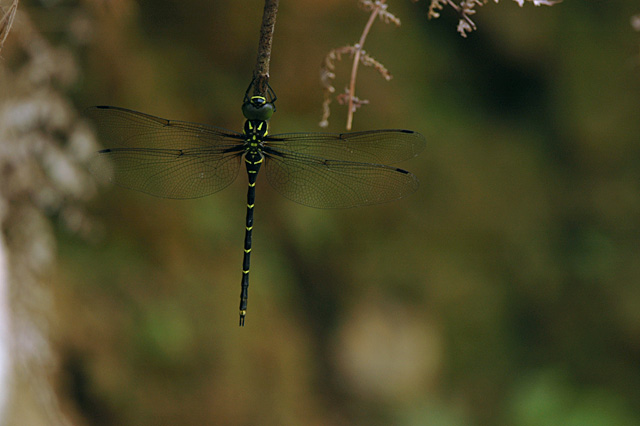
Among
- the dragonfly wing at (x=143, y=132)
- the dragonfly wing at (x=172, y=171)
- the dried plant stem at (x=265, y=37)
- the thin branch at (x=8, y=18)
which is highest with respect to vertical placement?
the dragonfly wing at (x=143, y=132)

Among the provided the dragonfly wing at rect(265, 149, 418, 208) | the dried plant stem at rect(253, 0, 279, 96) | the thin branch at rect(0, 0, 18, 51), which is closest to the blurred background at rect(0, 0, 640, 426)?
the dragonfly wing at rect(265, 149, 418, 208)

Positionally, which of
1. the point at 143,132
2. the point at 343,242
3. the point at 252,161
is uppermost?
the point at 343,242

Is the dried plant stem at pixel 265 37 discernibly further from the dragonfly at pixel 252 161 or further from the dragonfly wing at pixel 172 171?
the dragonfly wing at pixel 172 171

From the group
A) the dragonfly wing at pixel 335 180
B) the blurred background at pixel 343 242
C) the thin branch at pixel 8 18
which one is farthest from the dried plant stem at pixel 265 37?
the blurred background at pixel 343 242

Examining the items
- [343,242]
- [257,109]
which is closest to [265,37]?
[257,109]

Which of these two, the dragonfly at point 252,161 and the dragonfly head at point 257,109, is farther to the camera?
the dragonfly at point 252,161

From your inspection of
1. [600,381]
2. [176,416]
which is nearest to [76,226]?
[176,416]

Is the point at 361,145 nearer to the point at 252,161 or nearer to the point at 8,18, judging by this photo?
the point at 252,161
